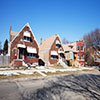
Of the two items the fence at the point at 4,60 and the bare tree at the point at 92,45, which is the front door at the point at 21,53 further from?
the bare tree at the point at 92,45

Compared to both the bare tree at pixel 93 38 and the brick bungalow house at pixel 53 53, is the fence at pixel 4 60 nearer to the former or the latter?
the brick bungalow house at pixel 53 53

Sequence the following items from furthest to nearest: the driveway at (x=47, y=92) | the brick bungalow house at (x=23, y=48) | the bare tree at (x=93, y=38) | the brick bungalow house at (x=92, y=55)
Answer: the brick bungalow house at (x=92, y=55)
the bare tree at (x=93, y=38)
the brick bungalow house at (x=23, y=48)
the driveway at (x=47, y=92)

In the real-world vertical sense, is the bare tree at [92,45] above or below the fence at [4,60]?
above

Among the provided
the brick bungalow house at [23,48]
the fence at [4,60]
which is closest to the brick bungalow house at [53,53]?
the brick bungalow house at [23,48]

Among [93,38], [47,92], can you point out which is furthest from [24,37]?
[93,38]

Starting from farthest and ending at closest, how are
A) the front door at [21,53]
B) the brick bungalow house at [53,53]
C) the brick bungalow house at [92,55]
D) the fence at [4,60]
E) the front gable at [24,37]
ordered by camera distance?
the brick bungalow house at [92,55]
the brick bungalow house at [53,53]
the front door at [21,53]
the front gable at [24,37]
the fence at [4,60]

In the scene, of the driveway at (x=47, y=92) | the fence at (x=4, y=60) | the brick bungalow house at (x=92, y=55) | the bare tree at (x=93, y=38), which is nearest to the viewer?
the driveway at (x=47, y=92)

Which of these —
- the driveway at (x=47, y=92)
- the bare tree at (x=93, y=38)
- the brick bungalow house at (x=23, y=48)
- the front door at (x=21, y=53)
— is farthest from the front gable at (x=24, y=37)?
the bare tree at (x=93, y=38)

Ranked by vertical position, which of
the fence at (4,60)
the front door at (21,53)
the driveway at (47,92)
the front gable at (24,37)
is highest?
the front gable at (24,37)

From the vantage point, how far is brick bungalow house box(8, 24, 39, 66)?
22281mm

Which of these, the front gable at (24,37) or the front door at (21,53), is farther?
the front door at (21,53)

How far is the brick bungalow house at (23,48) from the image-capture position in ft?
73.1

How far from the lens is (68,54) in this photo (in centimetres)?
3253

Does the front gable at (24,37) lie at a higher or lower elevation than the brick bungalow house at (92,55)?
higher
